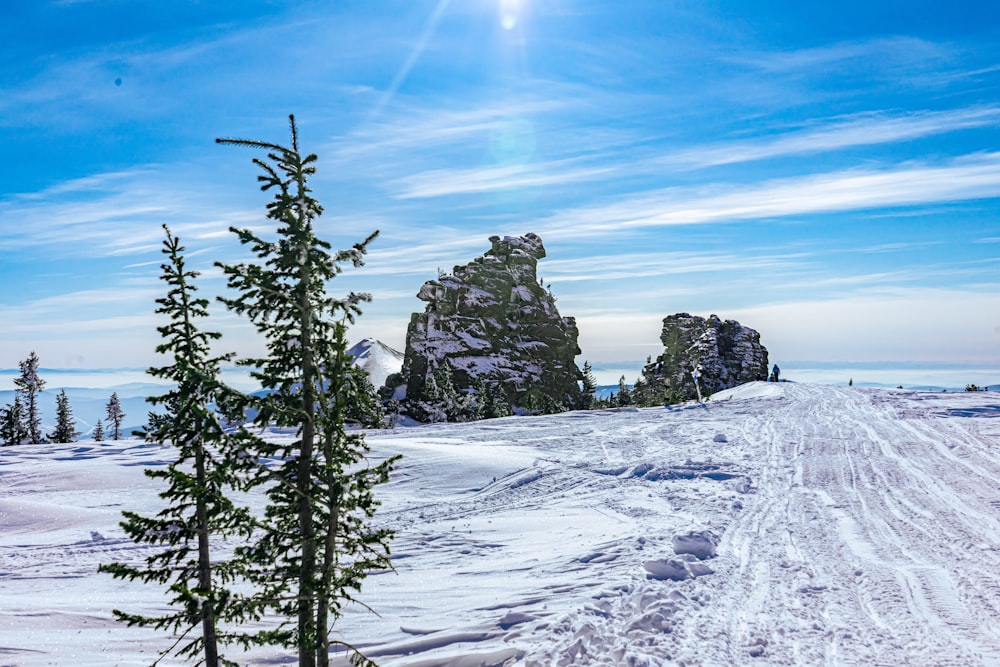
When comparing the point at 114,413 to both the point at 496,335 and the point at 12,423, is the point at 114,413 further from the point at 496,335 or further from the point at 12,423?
the point at 496,335

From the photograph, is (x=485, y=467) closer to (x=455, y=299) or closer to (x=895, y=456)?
(x=895, y=456)

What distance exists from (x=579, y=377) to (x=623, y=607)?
85.9m

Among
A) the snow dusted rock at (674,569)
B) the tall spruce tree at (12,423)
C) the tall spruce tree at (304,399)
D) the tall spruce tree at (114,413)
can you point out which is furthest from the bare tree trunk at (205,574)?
the tall spruce tree at (114,413)

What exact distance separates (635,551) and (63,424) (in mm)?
64550

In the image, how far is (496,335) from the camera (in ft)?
294

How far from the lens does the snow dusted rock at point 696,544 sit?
13.9m

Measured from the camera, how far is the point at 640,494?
20.7m

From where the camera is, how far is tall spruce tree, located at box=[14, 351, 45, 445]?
59.3m

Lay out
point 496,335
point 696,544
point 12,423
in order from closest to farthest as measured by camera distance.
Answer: point 696,544, point 12,423, point 496,335

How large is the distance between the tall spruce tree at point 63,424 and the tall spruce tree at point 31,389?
5.57 ft

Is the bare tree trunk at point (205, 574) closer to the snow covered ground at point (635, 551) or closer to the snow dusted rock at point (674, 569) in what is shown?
the snow covered ground at point (635, 551)

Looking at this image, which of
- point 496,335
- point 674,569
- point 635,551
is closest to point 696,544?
point 635,551

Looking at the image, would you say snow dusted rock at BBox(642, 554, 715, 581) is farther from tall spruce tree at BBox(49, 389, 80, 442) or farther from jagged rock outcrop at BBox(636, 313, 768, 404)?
jagged rock outcrop at BBox(636, 313, 768, 404)

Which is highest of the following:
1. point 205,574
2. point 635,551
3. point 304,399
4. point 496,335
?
point 496,335
